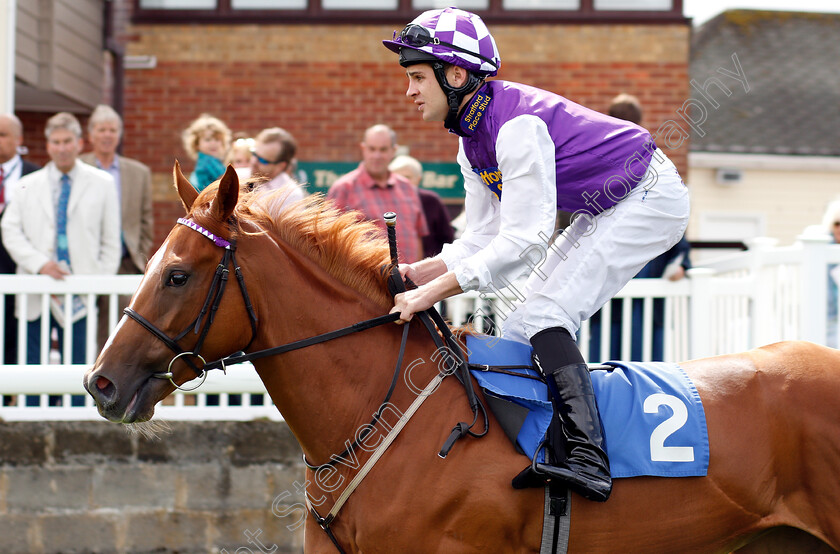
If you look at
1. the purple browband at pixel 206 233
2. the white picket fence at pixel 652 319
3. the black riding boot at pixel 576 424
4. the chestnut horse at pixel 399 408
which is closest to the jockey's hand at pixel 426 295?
the chestnut horse at pixel 399 408

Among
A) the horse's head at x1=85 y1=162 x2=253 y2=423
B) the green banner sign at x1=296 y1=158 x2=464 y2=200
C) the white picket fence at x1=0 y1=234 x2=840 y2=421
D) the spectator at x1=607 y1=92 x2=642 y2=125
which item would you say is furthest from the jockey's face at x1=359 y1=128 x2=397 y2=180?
the green banner sign at x1=296 y1=158 x2=464 y2=200

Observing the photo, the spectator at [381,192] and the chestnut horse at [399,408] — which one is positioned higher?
the spectator at [381,192]

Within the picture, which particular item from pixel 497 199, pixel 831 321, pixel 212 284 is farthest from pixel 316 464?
pixel 831 321

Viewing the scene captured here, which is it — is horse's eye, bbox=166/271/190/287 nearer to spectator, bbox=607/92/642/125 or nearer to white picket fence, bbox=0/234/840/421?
white picket fence, bbox=0/234/840/421

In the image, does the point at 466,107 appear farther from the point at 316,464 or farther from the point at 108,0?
the point at 108,0

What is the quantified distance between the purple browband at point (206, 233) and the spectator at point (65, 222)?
2877 mm

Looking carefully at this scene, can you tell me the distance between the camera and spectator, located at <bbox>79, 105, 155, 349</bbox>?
6711mm

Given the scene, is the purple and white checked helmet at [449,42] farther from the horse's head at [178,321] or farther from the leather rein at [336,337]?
the horse's head at [178,321]

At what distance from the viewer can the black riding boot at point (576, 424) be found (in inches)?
122

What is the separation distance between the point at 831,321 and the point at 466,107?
3517 mm

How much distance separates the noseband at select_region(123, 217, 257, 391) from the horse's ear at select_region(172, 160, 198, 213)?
141mm

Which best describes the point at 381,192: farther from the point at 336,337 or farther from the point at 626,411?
the point at 626,411

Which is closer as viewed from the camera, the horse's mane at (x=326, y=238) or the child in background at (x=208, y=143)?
the horse's mane at (x=326, y=238)

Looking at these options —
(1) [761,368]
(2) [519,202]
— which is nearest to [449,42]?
(2) [519,202]
